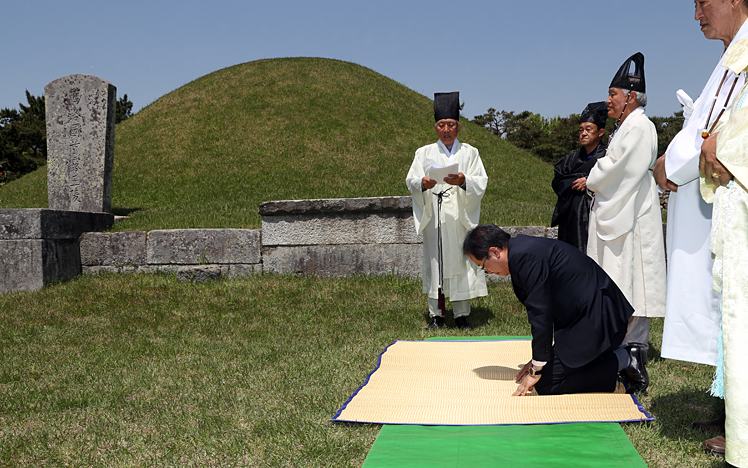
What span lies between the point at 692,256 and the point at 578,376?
105 centimetres

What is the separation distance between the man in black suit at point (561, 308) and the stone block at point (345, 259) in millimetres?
3716

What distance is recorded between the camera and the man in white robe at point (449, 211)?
536 cm

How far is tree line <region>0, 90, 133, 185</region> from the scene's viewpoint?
28703 mm

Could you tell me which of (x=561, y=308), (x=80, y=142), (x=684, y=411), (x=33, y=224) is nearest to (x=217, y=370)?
(x=561, y=308)

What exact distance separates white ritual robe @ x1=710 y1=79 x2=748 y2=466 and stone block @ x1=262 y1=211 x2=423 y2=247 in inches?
196

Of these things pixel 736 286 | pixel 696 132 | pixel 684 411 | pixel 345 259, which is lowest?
pixel 684 411

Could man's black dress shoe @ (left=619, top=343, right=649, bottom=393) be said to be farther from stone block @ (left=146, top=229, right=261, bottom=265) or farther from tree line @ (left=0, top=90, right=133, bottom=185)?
tree line @ (left=0, top=90, right=133, bottom=185)

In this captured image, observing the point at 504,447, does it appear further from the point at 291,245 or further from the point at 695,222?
the point at 291,245

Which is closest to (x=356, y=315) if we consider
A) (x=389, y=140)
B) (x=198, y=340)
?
(x=198, y=340)

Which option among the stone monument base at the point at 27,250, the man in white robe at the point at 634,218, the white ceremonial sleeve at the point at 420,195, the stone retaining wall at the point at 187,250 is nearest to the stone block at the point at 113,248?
the stone retaining wall at the point at 187,250

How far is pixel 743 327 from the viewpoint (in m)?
2.14

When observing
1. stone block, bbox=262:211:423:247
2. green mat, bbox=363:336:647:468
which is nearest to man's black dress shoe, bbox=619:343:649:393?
green mat, bbox=363:336:647:468

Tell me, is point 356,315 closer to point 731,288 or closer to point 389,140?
point 731,288

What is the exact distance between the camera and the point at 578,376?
3.40 meters
